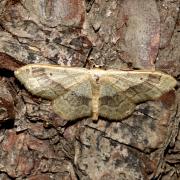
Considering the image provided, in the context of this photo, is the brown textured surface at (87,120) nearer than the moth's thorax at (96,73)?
Yes

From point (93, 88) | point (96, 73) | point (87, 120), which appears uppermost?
point (96, 73)

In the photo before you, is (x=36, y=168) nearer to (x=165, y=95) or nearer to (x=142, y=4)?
(x=165, y=95)

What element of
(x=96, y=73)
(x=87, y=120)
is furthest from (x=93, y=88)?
(x=87, y=120)

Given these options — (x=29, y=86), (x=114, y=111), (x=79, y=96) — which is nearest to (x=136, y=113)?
(x=114, y=111)

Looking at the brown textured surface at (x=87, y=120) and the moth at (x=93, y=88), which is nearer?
the brown textured surface at (x=87, y=120)

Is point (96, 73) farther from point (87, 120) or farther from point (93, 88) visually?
point (87, 120)
